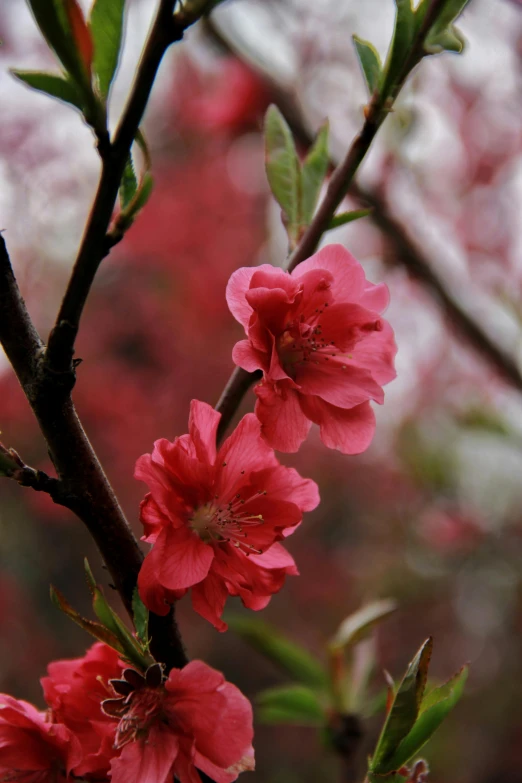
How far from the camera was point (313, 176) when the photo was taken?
68cm

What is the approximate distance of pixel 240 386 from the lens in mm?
569

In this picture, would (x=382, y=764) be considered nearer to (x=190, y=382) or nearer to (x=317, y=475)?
(x=190, y=382)

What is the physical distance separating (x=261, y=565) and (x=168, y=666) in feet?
0.35

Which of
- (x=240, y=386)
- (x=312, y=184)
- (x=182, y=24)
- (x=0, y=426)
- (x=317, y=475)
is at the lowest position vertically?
(x=317, y=475)

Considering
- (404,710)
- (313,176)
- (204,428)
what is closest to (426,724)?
(404,710)

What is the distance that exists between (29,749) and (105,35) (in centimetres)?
53

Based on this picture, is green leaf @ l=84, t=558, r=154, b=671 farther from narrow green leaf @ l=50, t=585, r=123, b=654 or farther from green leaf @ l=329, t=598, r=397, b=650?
green leaf @ l=329, t=598, r=397, b=650

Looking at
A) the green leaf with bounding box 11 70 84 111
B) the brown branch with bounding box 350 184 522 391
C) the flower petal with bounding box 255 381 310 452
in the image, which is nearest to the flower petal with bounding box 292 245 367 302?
the flower petal with bounding box 255 381 310 452

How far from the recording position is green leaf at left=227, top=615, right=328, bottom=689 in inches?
39.1

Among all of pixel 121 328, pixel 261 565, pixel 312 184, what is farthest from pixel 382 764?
pixel 121 328

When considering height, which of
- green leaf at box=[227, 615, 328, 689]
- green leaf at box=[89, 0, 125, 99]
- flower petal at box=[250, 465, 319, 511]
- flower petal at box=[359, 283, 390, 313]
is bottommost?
green leaf at box=[227, 615, 328, 689]

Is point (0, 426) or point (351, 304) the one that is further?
point (0, 426)

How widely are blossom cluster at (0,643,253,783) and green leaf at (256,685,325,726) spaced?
0.40 m

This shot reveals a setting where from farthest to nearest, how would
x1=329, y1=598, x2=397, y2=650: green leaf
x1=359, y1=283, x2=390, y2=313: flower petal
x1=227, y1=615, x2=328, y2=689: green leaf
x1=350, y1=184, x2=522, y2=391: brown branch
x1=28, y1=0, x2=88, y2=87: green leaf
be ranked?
x1=350, y1=184, x2=522, y2=391: brown branch < x1=227, y1=615, x2=328, y2=689: green leaf < x1=329, y1=598, x2=397, y2=650: green leaf < x1=359, y1=283, x2=390, y2=313: flower petal < x1=28, y1=0, x2=88, y2=87: green leaf
